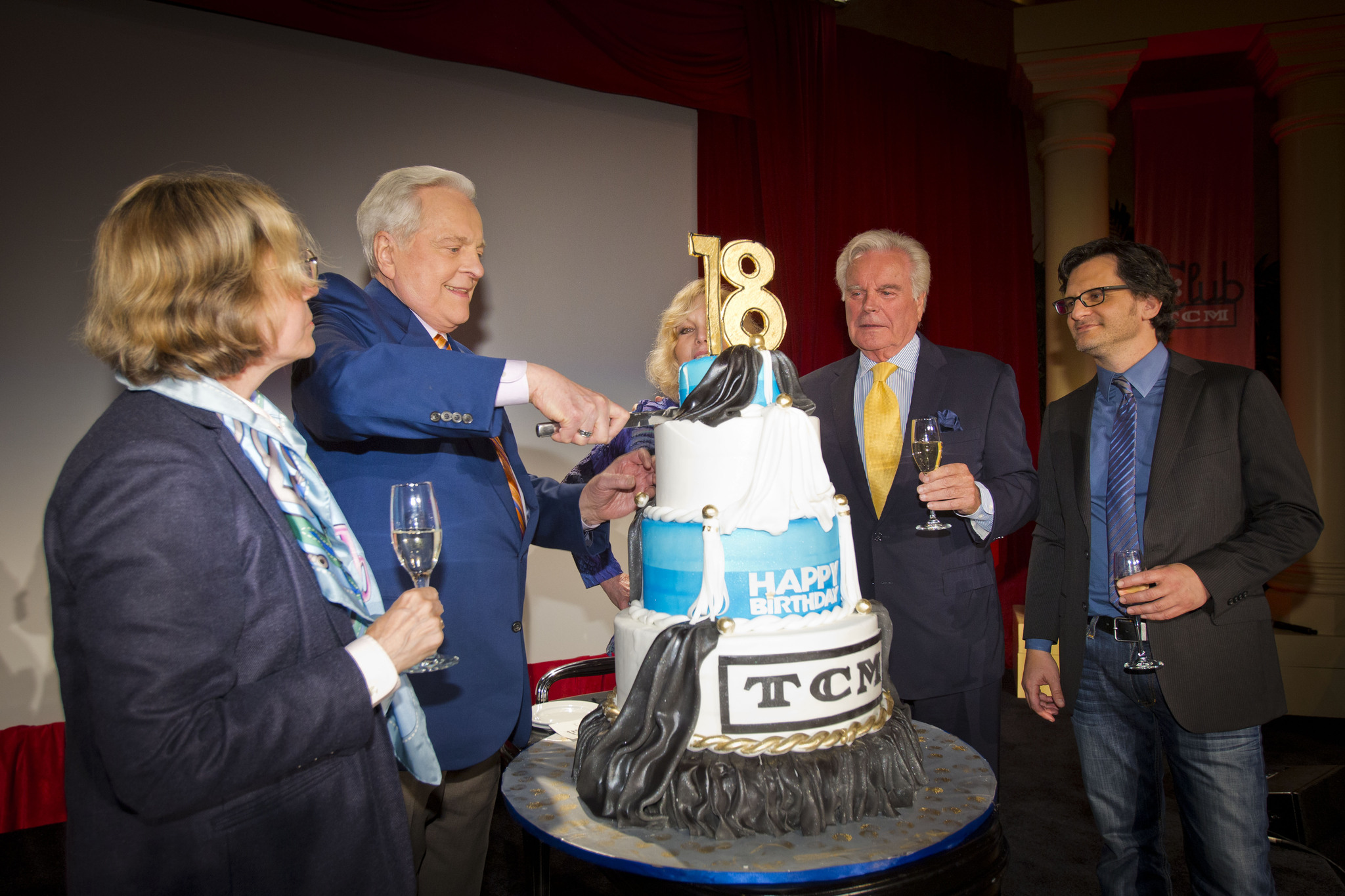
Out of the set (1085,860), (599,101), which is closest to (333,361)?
(1085,860)

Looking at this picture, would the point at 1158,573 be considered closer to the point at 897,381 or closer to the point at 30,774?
the point at 897,381

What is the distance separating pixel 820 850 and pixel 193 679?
1096 mm

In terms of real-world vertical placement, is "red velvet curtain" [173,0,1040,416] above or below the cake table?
above

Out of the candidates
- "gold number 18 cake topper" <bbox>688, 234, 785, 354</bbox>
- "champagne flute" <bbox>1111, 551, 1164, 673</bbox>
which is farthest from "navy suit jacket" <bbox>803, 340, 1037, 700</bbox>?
"gold number 18 cake topper" <bbox>688, 234, 785, 354</bbox>

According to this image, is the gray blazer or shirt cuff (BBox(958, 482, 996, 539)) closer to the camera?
the gray blazer

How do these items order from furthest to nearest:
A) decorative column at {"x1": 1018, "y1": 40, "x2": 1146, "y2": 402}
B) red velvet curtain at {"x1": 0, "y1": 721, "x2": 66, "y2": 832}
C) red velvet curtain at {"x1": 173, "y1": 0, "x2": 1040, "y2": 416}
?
decorative column at {"x1": 1018, "y1": 40, "x2": 1146, "y2": 402} < red velvet curtain at {"x1": 173, "y1": 0, "x2": 1040, "y2": 416} < red velvet curtain at {"x1": 0, "y1": 721, "x2": 66, "y2": 832}

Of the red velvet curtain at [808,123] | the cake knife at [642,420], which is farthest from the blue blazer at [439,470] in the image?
the red velvet curtain at [808,123]

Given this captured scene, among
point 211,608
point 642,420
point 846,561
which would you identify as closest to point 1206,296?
point 846,561

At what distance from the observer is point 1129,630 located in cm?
235

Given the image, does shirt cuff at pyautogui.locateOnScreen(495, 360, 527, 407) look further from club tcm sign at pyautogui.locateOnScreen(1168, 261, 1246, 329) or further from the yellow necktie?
club tcm sign at pyautogui.locateOnScreen(1168, 261, 1246, 329)

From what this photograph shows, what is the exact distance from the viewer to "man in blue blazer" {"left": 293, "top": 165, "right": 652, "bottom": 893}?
1.82 meters

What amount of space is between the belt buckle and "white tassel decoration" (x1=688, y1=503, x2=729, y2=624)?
46.6 inches

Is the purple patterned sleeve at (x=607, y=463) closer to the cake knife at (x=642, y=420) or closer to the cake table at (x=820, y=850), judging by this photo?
the cake knife at (x=642, y=420)

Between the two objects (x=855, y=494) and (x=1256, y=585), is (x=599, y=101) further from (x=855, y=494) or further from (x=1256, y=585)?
(x=1256, y=585)
